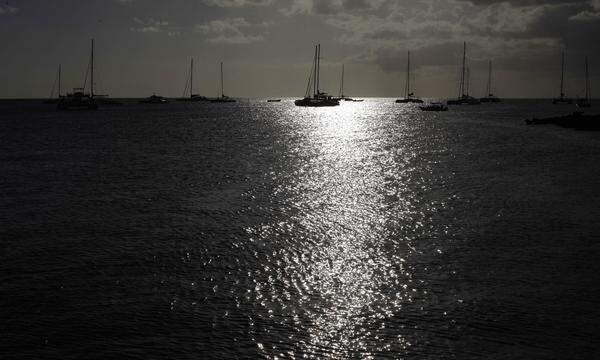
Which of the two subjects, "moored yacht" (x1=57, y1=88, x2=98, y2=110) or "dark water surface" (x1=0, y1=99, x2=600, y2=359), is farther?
"moored yacht" (x1=57, y1=88, x2=98, y2=110)

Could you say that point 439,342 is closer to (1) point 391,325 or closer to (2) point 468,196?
(1) point 391,325

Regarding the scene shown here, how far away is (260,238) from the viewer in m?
28.3

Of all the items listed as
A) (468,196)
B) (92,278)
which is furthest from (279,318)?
(468,196)

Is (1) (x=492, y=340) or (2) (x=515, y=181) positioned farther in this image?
(2) (x=515, y=181)

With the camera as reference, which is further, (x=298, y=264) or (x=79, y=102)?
(x=79, y=102)

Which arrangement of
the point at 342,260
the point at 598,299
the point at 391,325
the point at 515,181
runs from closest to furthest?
1. the point at 391,325
2. the point at 598,299
3. the point at 342,260
4. the point at 515,181

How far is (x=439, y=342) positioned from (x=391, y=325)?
1.75 m

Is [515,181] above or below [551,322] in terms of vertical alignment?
above

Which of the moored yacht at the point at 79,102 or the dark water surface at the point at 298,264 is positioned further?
the moored yacht at the point at 79,102

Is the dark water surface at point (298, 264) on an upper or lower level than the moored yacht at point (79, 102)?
lower

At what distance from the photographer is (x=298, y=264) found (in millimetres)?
23797

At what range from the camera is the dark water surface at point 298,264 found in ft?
54.3

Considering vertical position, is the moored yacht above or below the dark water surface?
above

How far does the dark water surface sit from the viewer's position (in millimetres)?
16547
